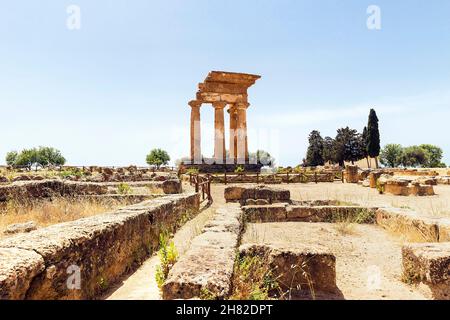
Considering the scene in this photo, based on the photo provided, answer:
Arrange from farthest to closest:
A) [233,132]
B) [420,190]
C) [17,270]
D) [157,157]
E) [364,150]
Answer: [157,157]
[364,150]
[233,132]
[420,190]
[17,270]

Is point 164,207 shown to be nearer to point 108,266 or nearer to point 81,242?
point 108,266

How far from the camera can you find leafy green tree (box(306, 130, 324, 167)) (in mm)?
61312

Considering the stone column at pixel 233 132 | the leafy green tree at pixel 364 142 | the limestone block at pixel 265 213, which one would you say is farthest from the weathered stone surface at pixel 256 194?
the leafy green tree at pixel 364 142

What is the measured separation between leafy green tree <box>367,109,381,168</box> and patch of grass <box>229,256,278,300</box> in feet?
174

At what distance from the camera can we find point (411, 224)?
600cm

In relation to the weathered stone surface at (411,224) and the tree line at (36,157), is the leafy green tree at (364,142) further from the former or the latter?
the tree line at (36,157)

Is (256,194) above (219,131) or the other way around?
the other way around

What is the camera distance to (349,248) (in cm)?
545

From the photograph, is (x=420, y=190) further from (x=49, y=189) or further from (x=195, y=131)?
(x=195, y=131)

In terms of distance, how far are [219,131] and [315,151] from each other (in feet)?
109

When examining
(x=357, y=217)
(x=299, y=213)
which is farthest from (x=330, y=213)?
(x=299, y=213)

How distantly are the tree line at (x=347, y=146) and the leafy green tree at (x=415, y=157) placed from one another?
21099 mm

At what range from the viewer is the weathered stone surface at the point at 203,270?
2.57m

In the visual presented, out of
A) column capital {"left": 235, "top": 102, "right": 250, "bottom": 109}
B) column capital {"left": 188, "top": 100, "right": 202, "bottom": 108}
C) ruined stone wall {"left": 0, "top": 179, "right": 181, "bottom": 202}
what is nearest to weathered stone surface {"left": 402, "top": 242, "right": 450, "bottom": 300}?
ruined stone wall {"left": 0, "top": 179, "right": 181, "bottom": 202}
